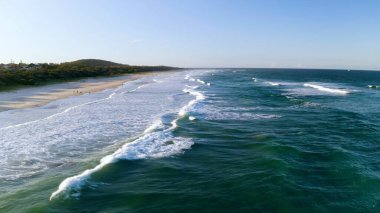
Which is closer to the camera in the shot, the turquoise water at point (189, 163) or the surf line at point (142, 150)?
the turquoise water at point (189, 163)

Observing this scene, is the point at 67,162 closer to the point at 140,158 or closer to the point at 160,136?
the point at 140,158

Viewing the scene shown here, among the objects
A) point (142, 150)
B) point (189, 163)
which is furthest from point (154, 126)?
point (189, 163)

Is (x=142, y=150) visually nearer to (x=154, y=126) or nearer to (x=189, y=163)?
(x=189, y=163)

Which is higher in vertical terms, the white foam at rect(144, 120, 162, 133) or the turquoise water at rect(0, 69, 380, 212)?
the white foam at rect(144, 120, 162, 133)

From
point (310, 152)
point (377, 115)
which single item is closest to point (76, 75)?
point (377, 115)

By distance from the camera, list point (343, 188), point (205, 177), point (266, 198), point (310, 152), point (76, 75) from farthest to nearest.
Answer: point (76, 75)
point (310, 152)
point (205, 177)
point (343, 188)
point (266, 198)
